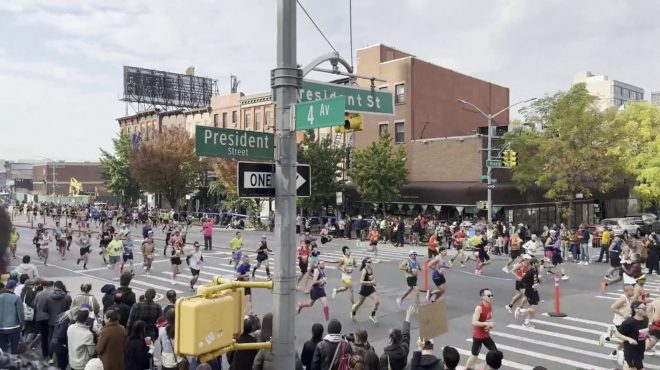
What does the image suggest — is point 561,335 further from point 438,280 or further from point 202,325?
point 202,325

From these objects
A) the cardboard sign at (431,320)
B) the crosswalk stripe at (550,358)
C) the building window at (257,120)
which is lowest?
the crosswalk stripe at (550,358)

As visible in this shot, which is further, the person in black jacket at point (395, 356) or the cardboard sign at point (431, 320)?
the cardboard sign at point (431, 320)

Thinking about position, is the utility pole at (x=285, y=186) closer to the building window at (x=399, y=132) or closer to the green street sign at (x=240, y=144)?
the green street sign at (x=240, y=144)

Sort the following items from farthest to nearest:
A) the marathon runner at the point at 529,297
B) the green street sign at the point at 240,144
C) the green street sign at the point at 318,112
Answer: the marathon runner at the point at 529,297 < the green street sign at the point at 240,144 < the green street sign at the point at 318,112

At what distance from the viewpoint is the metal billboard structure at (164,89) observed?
78.2 metres

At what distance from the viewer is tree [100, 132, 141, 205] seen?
211 feet

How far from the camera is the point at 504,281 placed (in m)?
20.3

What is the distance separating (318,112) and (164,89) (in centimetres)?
8003

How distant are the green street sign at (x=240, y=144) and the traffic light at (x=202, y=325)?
5.91 feet

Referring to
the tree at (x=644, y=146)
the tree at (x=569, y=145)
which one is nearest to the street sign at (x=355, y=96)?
the tree at (x=569, y=145)

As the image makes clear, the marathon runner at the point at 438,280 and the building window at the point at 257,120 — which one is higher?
the building window at the point at 257,120

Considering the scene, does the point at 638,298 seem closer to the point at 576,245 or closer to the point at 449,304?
the point at 449,304

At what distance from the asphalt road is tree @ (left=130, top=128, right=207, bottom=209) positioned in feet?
75.5

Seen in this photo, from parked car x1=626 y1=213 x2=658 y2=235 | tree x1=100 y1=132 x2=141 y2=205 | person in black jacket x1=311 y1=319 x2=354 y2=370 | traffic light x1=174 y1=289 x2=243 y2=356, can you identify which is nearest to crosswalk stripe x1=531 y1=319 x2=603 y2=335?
person in black jacket x1=311 y1=319 x2=354 y2=370
